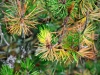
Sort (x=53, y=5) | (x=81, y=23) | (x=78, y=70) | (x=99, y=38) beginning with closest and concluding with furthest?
(x=53, y=5) < (x=81, y=23) < (x=99, y=38) < (x=78, y=70)

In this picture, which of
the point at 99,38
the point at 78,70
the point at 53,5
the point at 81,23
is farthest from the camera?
the point at 78,70

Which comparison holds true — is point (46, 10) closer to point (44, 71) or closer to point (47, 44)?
point (47, 44)

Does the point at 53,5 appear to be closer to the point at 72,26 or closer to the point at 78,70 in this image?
the point at 72,26

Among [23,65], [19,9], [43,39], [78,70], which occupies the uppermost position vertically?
[19,9]

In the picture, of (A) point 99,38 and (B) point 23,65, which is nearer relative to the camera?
(B) point 23,65

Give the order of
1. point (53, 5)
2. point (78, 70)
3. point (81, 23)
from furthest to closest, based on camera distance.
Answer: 1. point (78, 70)
2. point (81, 23)
3. point (53, 5)

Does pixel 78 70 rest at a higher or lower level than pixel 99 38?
lower

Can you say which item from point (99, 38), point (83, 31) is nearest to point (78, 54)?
point (83, 31)

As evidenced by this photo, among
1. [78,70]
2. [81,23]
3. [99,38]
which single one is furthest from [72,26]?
[78,70]

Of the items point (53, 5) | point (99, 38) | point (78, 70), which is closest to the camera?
point (53, 5)
